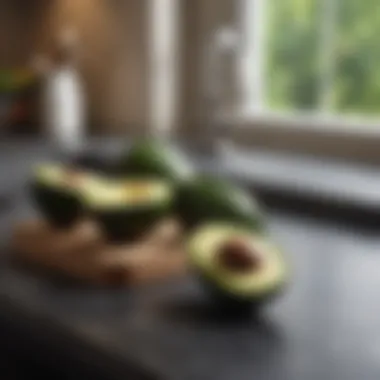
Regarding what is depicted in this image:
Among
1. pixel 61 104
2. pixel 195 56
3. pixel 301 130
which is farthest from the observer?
pixel 61 104

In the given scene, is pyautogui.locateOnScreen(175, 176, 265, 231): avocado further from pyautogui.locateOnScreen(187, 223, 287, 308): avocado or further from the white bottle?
the white bottle

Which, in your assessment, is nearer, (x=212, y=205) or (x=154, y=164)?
(x=212, y=205)

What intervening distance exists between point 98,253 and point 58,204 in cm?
10

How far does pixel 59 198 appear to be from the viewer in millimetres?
880

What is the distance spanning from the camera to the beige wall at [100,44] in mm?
1924

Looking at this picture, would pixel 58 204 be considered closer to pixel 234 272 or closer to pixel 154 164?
pixel 154 164

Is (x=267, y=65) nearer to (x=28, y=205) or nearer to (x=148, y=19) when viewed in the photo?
(x=148, y=19)

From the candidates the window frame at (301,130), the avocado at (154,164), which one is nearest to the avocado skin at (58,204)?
the avocado at (154,164)

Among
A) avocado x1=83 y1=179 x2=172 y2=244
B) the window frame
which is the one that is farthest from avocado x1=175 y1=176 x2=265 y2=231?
the window frame

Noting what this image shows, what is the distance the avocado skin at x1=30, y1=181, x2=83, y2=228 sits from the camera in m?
0.87

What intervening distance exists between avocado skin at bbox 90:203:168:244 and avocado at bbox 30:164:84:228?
5cm

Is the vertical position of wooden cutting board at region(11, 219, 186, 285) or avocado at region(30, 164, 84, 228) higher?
avocado at region(30, 164, 84, 228)

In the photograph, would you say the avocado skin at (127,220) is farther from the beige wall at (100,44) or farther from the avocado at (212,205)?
the beige wall at (100,44)

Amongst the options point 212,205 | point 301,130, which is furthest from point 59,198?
point 301,130
